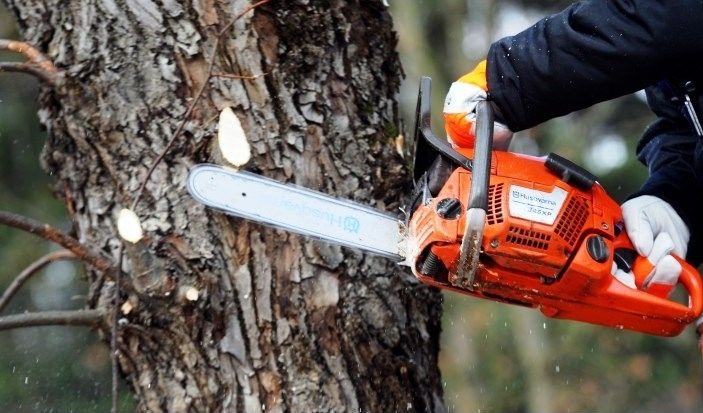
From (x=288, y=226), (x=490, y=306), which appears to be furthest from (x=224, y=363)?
(x=490, y=306)

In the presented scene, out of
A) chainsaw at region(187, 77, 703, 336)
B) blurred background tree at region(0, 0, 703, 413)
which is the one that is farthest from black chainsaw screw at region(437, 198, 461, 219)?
blurred background tree at region(0, 0, 703, 413)

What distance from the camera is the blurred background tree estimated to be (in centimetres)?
652

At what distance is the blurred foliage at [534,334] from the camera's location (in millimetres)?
8297

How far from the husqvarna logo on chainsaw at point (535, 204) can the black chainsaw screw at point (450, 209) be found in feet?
0.37

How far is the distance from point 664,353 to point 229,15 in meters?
8.67

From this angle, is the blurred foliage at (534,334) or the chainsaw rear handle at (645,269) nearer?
the chainsaw rear handle at (645,269)

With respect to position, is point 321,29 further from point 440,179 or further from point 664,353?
point 664,353

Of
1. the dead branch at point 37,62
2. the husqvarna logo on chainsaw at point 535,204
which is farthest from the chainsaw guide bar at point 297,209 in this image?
the dead branch at point 37,62

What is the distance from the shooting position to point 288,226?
211 centimetres

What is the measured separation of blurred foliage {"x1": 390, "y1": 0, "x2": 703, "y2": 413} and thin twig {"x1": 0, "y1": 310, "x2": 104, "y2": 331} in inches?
240

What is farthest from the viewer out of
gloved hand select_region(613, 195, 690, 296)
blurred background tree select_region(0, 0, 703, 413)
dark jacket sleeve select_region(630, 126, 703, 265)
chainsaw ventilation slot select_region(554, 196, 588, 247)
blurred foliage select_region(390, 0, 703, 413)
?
blurred foliage select_region(390, 0, 703, 413)

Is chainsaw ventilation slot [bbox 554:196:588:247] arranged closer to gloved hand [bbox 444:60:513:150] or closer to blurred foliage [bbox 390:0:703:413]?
gloved hand [bbox 444:60:513:150]

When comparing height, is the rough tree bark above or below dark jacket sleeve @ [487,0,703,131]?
below

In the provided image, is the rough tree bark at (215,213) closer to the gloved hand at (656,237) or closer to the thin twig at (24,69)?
the thin twig at (24,69)
